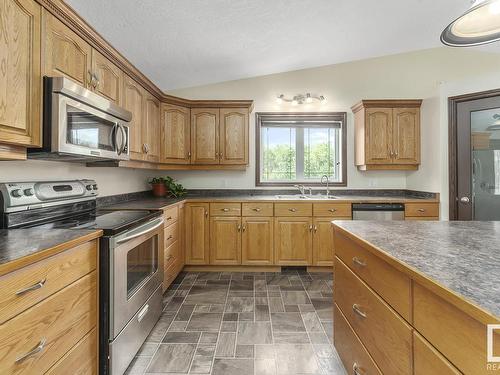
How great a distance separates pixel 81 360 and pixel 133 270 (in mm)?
540

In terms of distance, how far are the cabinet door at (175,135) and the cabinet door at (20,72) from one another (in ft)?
6.25

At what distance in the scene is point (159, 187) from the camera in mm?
3574

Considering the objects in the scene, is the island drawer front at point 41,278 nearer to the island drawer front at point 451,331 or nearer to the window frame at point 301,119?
the island drawer front at point 451,331

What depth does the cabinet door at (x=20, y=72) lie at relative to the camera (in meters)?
1.22

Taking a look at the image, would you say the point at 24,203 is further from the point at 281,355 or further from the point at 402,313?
the point at 402,313

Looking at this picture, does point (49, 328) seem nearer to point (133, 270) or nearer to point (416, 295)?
point (133, 270)

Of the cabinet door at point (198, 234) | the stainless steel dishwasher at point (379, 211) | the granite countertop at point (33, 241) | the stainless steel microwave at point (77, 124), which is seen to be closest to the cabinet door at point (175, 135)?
the cabinet door at point (198, 234)

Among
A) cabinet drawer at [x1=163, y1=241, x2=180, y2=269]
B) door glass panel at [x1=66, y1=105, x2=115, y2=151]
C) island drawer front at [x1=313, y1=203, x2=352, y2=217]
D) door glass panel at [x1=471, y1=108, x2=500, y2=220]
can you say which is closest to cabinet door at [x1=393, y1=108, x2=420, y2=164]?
door glass panel at [x1=471, y1=108, x2=500, y2=220]

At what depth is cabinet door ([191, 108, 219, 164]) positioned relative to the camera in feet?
11.6

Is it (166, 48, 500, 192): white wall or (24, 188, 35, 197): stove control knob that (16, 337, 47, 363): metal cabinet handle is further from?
(166, 48, 500, 192): white wall

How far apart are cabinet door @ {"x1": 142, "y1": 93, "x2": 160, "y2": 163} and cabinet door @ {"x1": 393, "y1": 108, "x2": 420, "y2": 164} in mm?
3117

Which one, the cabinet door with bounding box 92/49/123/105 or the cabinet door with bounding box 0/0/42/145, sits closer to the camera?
the cabinet door with bounding box 0/0/42/145

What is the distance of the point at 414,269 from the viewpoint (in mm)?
825

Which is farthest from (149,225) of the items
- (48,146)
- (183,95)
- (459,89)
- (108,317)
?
(459,89)
